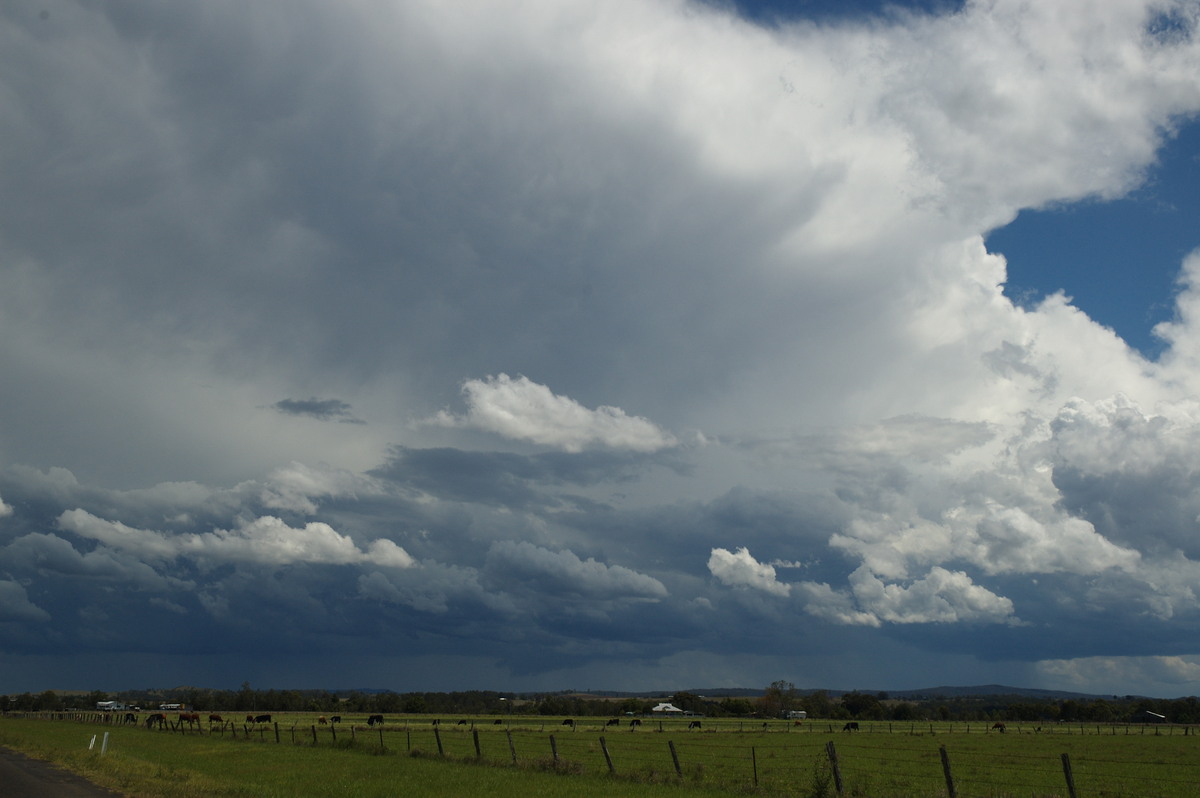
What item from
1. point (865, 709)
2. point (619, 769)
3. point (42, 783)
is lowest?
Result: point (619, 769)

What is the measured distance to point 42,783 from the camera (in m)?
29.3

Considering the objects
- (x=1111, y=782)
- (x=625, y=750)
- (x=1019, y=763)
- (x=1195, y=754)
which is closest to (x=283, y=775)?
(x=625, y=750)

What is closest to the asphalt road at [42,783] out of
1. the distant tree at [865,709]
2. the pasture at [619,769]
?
the pasture at [619,769]

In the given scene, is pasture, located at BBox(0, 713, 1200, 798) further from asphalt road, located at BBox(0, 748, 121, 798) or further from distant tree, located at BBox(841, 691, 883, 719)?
distant tree, located at BBox(841, 691, 883, 719)

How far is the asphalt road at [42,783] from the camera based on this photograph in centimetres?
2577

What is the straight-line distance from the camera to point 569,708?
192 meters

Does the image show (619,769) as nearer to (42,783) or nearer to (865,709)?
(42,783)

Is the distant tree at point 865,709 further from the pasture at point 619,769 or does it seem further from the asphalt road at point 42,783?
the asphalt road at point 42,783

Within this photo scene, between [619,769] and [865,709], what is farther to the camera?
[865,709]

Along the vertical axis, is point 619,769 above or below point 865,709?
below

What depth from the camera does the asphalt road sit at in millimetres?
25766

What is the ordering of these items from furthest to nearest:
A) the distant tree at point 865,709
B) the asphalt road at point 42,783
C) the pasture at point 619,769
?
the distant tree at point 865,709 → the pasture at point 619,769 → the asphalt road at point 42,783

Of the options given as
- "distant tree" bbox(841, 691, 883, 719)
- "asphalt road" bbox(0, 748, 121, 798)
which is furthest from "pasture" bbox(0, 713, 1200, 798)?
"distant tree" bbox(841, 691, 883, 719)

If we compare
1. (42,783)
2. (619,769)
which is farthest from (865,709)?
(42,783)
